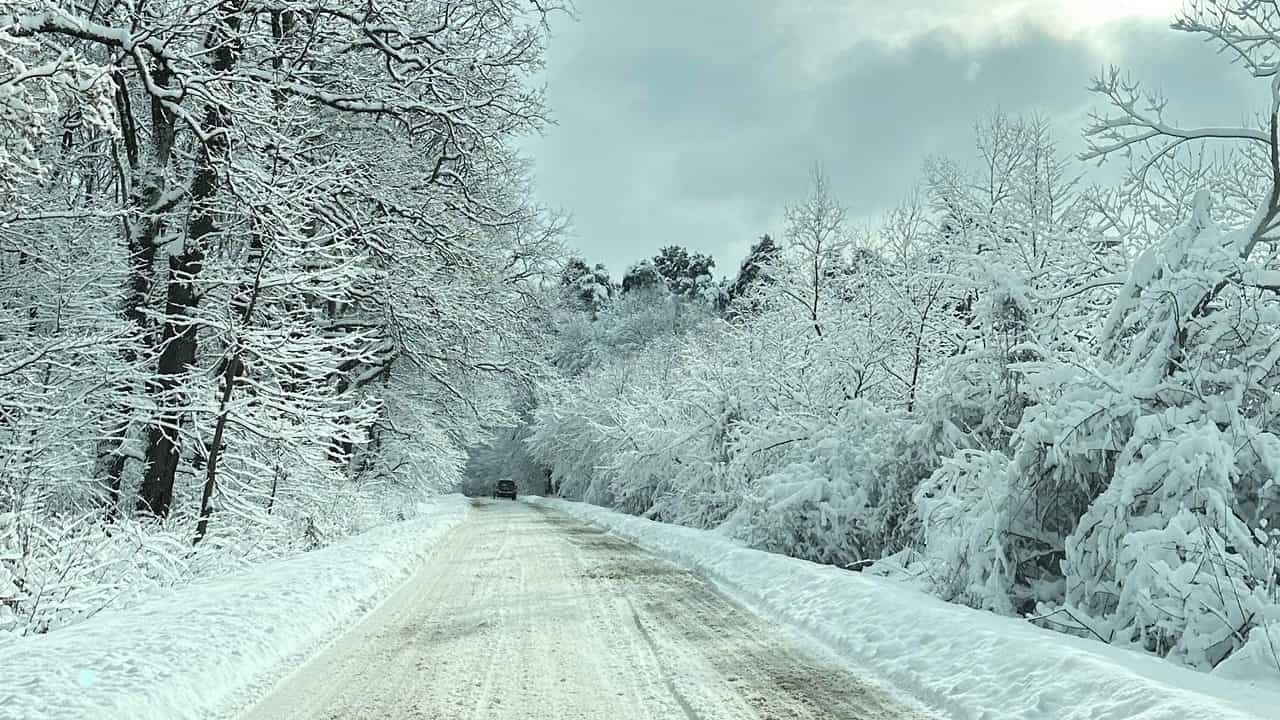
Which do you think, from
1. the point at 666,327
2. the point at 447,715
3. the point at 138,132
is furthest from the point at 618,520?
the point at 666,327

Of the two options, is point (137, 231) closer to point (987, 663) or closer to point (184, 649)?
point (184, 649)

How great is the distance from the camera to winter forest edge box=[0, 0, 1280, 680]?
22.3 feet

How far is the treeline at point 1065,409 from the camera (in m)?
6.35

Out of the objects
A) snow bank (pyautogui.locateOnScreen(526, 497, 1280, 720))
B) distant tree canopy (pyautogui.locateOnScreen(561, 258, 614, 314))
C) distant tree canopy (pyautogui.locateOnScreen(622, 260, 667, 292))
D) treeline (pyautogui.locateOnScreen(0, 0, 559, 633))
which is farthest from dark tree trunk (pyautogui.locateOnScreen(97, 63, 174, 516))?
distant tree canopy (pyautogui.locateOnScreen(561, 258, 614, 314))

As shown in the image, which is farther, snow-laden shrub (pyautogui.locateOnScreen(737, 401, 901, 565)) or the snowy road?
snow-laden shrub (pyautogui.locateOnScreen(737, 401, 901, 565))

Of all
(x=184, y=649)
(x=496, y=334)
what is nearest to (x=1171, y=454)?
(x=184, y=649)

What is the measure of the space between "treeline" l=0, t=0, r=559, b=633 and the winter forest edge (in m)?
0.08

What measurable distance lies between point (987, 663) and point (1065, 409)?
113 inches

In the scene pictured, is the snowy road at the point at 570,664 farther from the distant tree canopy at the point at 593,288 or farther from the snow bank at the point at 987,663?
the distant tree canopy at the point at 593,288

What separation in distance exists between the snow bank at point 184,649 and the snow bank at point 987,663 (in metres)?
4.40

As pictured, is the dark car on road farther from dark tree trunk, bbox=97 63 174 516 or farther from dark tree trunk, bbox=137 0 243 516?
dark tree trunk, bbox=137 0 243 516

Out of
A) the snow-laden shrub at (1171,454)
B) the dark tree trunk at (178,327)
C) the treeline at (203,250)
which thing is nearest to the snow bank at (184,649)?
the treeline at (203,250)

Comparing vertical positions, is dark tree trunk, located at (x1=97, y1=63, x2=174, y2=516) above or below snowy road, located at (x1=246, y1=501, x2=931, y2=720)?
above

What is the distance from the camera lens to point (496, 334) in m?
22.1
